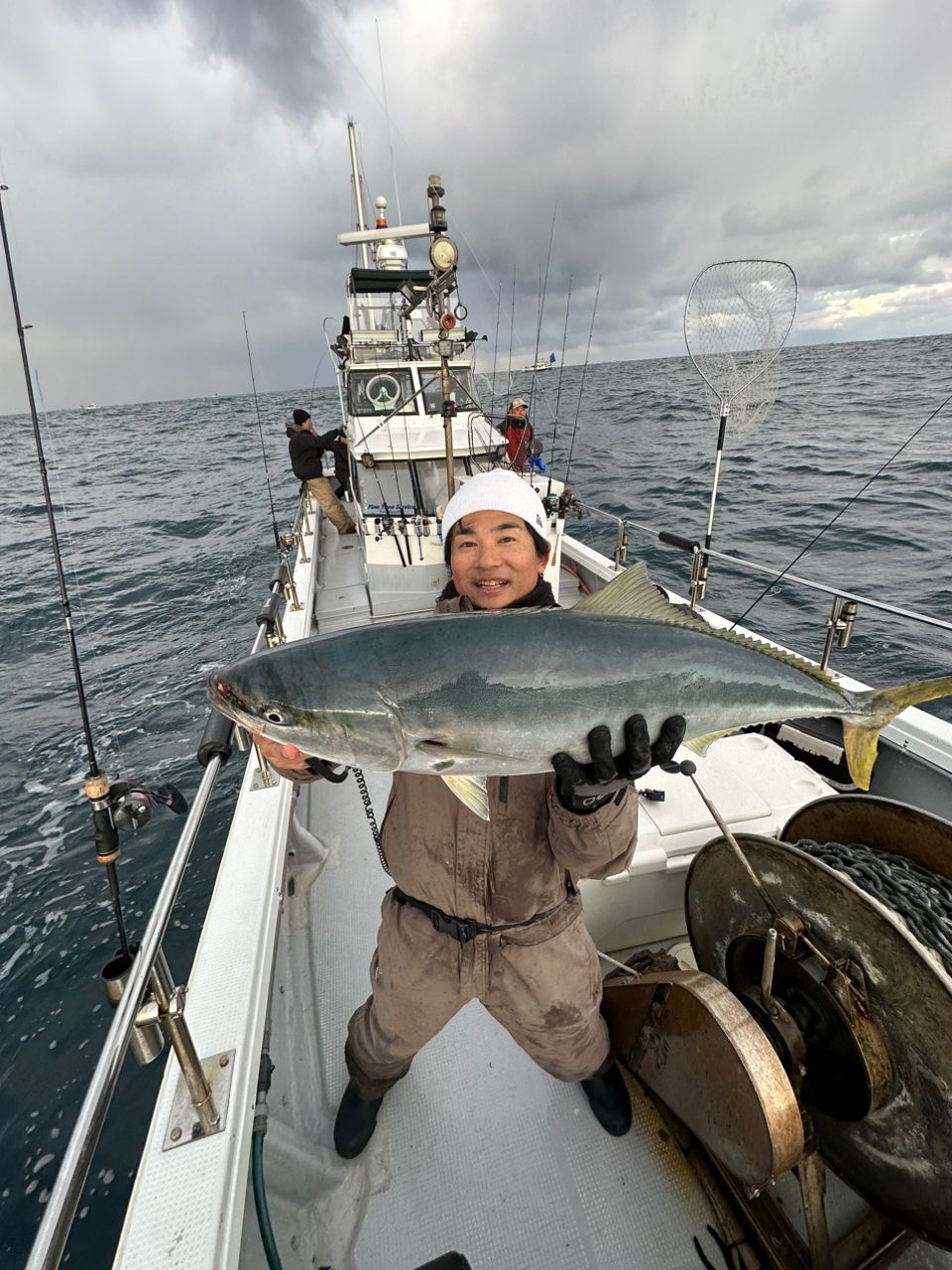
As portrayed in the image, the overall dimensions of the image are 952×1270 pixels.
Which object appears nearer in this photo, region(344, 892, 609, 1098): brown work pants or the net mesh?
region(344, 892, 609, 1098): brown work pants

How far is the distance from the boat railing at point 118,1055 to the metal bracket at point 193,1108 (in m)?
0.05

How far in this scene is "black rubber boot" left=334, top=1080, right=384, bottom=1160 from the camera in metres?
2.72

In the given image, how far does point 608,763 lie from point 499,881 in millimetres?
727

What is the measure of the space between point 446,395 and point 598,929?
18.6 feet

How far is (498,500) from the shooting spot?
2.57 meters

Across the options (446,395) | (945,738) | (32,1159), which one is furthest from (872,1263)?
(446,395)

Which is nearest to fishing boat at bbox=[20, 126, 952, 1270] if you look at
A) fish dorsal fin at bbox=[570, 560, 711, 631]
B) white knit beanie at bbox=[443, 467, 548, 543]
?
fish dorsal fin at bbox=[570, 560, 711, 631]

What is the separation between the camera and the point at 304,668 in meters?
2.04

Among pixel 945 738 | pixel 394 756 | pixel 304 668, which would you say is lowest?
pixel 945 738

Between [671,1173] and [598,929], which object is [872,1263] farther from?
[598,929]

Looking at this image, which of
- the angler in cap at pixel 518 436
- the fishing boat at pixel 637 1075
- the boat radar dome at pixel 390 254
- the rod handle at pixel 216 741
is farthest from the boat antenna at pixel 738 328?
the boat radar dome at pixel 390 254

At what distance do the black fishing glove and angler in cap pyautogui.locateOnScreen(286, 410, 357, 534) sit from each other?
9854 millimetres

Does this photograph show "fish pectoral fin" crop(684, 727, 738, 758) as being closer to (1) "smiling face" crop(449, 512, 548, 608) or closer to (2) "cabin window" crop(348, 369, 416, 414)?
(1) "smiling face" crop(449, 512, 548, 608)

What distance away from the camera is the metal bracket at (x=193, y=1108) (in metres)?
1.96
